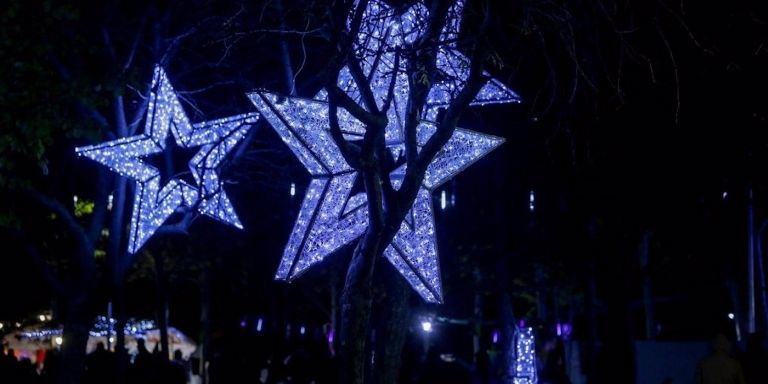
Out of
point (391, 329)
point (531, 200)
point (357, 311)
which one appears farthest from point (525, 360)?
point (531, 200)

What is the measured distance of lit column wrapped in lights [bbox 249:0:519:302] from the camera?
29.6 ft

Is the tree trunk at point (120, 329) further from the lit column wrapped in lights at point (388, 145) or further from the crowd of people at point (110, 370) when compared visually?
the lit column wrapped in lights at point (388, 145)

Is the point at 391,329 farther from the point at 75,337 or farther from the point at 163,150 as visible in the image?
the point at 75,337

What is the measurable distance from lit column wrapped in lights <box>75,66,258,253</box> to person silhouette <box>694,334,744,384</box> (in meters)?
5.69

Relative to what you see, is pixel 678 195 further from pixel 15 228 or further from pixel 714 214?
pixel 15 228

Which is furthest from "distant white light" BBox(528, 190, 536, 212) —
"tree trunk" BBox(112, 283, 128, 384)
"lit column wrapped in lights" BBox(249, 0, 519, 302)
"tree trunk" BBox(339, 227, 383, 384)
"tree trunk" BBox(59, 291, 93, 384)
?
"tree trunk" BBox(339, 227, 383, 384)

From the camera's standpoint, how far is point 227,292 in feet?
145

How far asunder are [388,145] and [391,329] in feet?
8.18

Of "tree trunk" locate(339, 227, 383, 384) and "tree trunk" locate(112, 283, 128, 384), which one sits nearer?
"tree trunk" locate(339, 227, 383, 384)

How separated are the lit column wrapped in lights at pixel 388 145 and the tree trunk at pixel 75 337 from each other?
628 cm

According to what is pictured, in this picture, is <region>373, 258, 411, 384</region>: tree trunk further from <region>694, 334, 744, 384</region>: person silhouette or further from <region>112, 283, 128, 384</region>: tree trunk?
<region>112, 283, 128, 384</region>: tree trunk

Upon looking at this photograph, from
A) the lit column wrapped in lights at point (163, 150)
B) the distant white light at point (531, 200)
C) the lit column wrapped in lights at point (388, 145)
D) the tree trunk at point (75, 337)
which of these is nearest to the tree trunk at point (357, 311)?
the lit column wrapped in lights at point (388, 145)

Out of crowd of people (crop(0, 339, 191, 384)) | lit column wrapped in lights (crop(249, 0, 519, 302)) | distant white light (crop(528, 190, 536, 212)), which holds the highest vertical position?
distant white light (crop(528, 190, 536, 212))

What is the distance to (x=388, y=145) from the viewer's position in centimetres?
932
